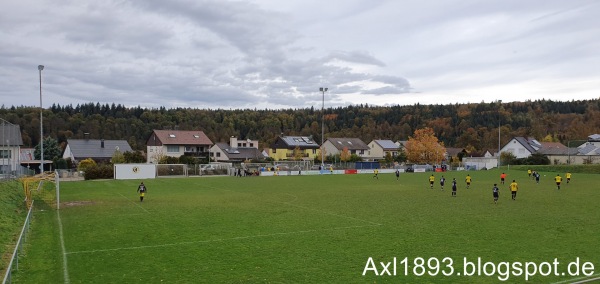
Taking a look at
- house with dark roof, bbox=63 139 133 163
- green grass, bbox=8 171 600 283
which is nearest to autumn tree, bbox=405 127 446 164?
house with dark roof, bbox=63 139 133 163

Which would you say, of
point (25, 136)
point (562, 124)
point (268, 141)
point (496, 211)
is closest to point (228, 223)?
point (496, 211)

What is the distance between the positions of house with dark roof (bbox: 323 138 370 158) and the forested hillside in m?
29.6

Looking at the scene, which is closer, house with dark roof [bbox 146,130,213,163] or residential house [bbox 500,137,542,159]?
house with dark roof [bbox 146,130,213,163]

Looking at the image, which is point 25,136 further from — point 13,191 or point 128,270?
point 128,270

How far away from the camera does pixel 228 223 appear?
22.4 metres

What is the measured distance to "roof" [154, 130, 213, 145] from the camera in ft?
286

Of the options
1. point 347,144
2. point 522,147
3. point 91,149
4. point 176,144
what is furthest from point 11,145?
point 522,147

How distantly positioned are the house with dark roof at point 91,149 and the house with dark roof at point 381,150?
6346 cm

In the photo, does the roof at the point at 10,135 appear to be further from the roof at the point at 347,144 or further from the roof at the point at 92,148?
the roof at the point at 347,144

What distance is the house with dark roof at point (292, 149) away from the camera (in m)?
110

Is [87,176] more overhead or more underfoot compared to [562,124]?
more underfoot

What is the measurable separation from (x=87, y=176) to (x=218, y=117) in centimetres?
11155

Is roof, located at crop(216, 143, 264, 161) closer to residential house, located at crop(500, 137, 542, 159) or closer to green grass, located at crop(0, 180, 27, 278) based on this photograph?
residential house, located at crop(500, 137, 542, 159)

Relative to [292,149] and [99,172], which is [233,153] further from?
[99,172]
